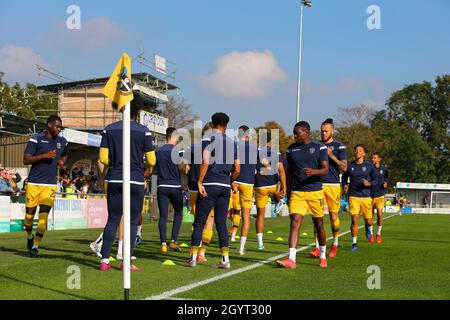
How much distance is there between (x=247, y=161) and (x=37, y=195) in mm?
3895

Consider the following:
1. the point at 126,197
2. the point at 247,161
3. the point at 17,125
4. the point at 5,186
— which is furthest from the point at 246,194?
the point at 17,125

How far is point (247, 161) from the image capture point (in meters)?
11.9

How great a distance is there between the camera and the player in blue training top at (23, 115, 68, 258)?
10648 mm

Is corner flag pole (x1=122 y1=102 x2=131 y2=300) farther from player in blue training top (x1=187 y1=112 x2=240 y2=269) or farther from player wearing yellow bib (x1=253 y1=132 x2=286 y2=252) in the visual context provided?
player wearing yellow bib (x1=253 y1=132 x2=286 y2=252)

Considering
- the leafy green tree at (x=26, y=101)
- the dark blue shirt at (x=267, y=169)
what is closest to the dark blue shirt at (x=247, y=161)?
the dark blue shirt at (x=267, y=169)

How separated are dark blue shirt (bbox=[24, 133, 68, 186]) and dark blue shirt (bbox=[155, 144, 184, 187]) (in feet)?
6.87

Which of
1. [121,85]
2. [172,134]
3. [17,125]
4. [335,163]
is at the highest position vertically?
[17,125]

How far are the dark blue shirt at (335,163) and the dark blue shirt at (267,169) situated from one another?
3.67 ft

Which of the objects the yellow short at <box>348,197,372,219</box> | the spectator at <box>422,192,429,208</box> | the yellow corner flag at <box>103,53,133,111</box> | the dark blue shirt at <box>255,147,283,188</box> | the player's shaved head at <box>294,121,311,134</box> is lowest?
the spectator at <box>422,192,429,208</box>

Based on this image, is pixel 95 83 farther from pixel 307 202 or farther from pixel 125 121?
pixel 125 121

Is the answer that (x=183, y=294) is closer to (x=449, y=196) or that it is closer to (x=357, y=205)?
(x=357, y=205)

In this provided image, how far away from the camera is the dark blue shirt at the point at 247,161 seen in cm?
1168

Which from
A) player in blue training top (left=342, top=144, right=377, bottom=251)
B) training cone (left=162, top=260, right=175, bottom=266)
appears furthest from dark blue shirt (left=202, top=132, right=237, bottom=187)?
player in blue training top (left=342, top=144, right=377, bottom=251)
